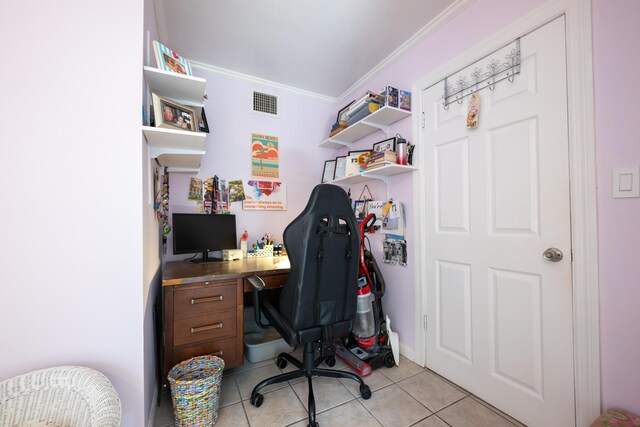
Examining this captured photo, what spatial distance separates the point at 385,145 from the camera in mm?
2314

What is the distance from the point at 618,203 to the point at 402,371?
64.3 inches

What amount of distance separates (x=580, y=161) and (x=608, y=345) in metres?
0.83

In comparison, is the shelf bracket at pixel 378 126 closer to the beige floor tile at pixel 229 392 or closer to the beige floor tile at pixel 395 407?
the beige floor tile at pixel 395 407

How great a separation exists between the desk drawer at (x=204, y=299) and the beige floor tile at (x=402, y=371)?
123cm

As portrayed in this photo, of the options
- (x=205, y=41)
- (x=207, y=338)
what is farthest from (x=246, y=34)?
(x=207, y=338)

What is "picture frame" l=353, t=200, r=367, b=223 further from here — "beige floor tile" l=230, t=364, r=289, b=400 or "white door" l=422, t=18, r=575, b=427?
"beige floor tile" l=230, t=364, r=289, b=400

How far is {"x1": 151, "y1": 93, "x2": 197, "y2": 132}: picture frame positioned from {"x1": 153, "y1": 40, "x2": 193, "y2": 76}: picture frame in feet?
0.57

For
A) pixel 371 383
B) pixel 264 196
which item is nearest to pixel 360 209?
pixel 264 196

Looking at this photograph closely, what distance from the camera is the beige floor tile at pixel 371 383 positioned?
1744mm

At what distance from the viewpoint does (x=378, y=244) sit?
8.11 ft

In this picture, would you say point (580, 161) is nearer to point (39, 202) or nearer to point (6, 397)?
point (39, 202)

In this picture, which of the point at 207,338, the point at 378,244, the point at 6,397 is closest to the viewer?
the point at 6,397

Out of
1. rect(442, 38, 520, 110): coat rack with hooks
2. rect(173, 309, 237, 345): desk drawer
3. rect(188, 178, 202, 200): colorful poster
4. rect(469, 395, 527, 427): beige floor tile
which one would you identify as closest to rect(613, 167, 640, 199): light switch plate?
rect(442, 38, 520, 110): coat rack with hooks

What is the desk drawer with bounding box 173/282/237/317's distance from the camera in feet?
5.16
